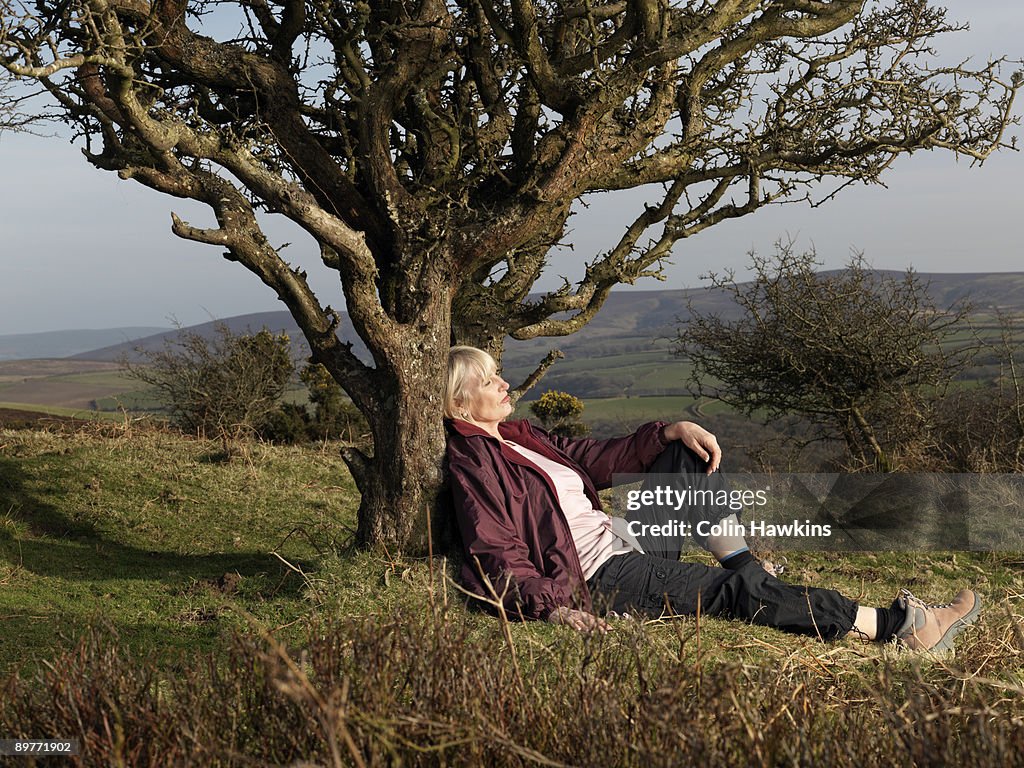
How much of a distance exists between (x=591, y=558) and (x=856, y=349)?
354 inches

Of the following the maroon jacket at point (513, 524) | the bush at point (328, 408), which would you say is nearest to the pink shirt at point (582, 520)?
the maroon jacket at point (513, 524)

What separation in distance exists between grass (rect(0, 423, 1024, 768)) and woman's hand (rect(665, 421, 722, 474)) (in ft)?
3.22

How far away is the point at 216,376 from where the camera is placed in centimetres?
1502

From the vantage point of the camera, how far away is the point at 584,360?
193 feet

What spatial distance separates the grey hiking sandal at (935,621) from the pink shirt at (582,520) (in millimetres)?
1475

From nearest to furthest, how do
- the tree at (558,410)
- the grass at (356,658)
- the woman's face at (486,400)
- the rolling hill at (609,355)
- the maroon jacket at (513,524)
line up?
1. the grass at (356,658)
2. the maroon jacket at (513,524)
3. the woman's face at (486,400)
4. the tree at (558,410)
5. the rolling hill at (609,355)

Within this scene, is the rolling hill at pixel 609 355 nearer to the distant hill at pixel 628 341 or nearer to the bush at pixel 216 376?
the distant hill at pixel 628 341

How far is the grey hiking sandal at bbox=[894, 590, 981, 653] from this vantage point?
4.71 meters

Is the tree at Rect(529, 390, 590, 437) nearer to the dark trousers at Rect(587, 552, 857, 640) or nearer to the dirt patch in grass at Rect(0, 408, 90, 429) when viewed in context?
the dirt patch in grass at Rect(0, 408, 90, 429)

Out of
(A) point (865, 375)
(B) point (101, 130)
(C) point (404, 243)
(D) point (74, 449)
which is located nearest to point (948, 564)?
(A) point (865, 375)

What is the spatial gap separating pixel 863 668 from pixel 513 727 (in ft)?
8.25

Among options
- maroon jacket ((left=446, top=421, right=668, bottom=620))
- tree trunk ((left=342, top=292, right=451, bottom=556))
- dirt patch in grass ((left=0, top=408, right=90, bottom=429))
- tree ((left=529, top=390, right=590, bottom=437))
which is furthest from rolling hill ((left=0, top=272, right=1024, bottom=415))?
maroon jacket ((left=446, top=421, right=668, bottom=620))

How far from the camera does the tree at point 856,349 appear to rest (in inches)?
501

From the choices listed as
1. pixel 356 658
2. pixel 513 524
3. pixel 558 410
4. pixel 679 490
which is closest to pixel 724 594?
pixel 679 490
